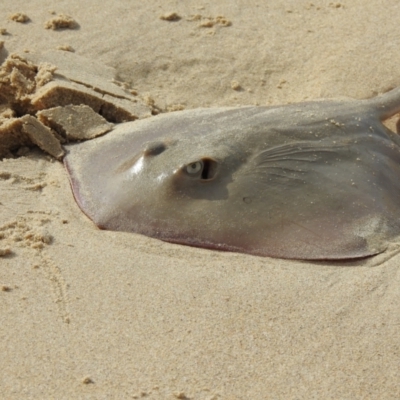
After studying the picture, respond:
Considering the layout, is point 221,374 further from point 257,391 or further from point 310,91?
point 310,91

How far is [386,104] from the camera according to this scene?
15.9ft

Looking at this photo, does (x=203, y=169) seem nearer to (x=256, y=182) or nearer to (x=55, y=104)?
(x=256, y=182)

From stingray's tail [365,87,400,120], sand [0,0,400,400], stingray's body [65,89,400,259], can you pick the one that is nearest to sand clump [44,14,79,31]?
sand [0,0,400,400]

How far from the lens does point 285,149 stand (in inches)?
162

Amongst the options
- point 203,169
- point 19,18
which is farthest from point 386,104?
point 19,18

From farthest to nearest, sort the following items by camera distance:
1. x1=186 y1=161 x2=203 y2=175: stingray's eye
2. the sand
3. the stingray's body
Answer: x1=186 y1=161 x2=203 y2=175: stingray's eye, the stingray's body, the sand

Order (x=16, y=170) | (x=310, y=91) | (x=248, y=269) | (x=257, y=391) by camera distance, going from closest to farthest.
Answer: (x=257, y=391) < (x=248, y=269) < (x=16, y=170) < (x=310, y=91)

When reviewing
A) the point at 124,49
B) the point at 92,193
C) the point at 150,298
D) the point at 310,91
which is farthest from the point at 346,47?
the point at 150,298

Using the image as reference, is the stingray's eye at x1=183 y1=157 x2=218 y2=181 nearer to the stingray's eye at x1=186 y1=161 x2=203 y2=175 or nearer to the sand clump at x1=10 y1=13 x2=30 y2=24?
Result: the stingray's eye at x1=186 y1=161 x2=203 y2=175

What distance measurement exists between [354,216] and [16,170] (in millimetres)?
2071

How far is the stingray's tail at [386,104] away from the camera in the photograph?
4.78 metres

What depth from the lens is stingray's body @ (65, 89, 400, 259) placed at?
372 centimetres

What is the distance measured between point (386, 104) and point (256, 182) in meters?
1.45

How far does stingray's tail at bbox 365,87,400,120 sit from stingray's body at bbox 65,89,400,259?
0.28m
